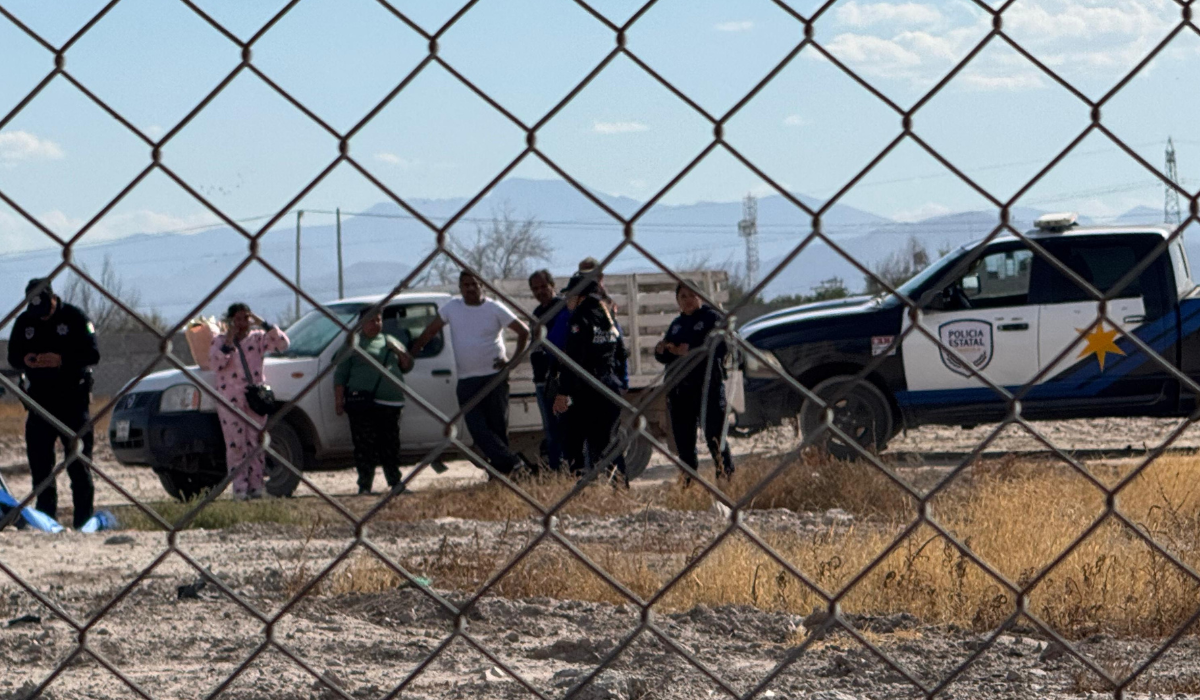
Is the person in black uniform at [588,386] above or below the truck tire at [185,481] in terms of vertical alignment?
above

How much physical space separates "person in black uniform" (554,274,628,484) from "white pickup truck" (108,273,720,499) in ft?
4.30

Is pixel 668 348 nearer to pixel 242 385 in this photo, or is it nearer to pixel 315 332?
pixel 242 385

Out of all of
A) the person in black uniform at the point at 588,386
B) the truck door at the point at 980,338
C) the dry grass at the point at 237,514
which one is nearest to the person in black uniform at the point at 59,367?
the dry grass at the point at 237,514

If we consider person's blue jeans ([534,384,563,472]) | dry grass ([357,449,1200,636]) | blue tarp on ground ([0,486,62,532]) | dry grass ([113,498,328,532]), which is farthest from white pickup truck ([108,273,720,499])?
dry grass ([357,449,1200,636])

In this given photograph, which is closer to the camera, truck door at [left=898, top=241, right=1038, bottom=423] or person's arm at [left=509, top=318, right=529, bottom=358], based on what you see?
person's arm at [left=509, top=318, right=529, bottom=358]

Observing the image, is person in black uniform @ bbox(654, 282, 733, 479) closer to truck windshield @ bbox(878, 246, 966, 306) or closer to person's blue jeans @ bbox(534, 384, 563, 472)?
person's blue jeans @ bbox(534, 384, 563, 472)

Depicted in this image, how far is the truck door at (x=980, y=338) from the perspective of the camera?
1103 cm

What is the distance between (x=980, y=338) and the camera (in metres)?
11.1

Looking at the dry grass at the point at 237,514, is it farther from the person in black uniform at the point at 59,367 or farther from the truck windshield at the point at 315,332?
the truck windshield at the point at 315,332

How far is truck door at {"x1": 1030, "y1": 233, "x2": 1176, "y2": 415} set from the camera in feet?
35.8

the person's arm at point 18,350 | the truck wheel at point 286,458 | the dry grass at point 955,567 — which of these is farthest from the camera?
the truck wheel at point 286,458

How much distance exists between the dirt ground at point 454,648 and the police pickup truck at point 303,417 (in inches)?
184

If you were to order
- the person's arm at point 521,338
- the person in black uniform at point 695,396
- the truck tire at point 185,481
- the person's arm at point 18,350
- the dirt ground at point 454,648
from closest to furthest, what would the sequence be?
1. the person's arm at point 521,338
2. the dirt ground at point 454,648
3. the person's arm at point 18,350
4. the person in black uniform at point 695,396
5. the truck tire at point 185,481

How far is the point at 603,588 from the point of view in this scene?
4699 millimetres
